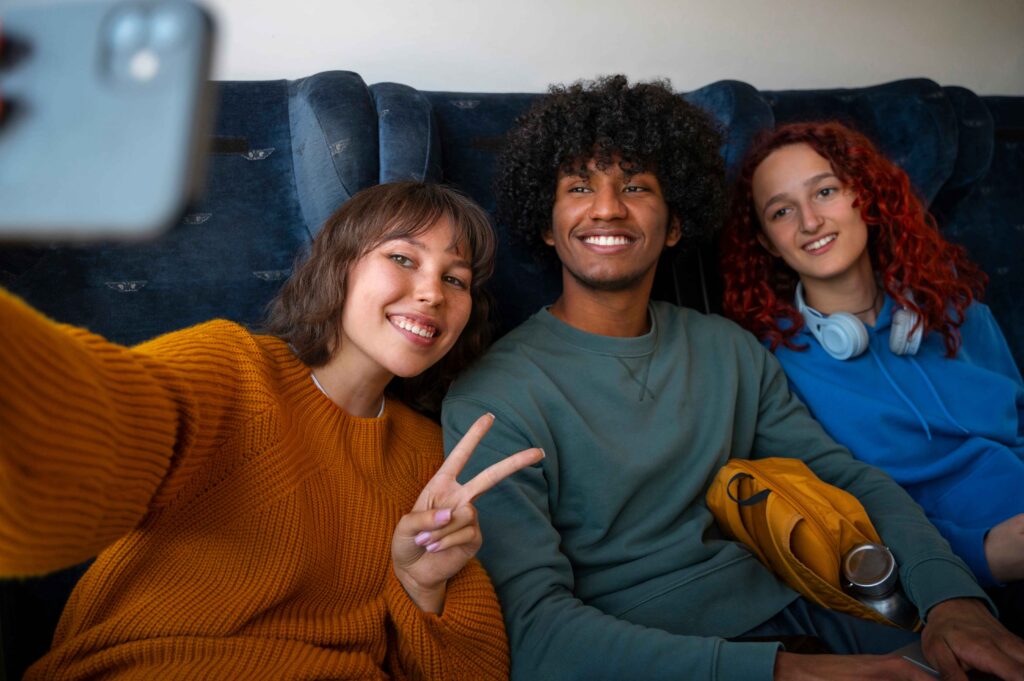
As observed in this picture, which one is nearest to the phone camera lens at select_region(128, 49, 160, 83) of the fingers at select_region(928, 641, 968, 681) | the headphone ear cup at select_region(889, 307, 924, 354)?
the fingers at select_region(928, 641, 968, 681)

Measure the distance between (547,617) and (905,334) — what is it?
964mm

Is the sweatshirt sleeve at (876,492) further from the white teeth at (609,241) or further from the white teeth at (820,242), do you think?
the white teeth at (609,241)

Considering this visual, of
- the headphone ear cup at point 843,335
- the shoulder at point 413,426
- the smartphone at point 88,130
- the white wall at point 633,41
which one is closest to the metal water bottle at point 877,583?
the headphone ear cup at point 843,335

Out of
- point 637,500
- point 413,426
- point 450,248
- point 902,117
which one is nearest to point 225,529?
point 413,426

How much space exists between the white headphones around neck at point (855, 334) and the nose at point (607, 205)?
49 centimetres

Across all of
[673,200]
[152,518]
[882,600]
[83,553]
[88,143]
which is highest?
[88,143]

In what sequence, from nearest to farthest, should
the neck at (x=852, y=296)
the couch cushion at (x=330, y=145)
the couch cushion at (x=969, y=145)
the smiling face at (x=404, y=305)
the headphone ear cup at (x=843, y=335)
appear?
the smiling face at (x=404, y=305) → the couch cushion at (x=330, y=145) → the headphone ear cup at (x=843, y=335) → the neck at (x=852, y=296) → the couch cushion at (x=969, y=145)

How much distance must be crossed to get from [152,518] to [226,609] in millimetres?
143

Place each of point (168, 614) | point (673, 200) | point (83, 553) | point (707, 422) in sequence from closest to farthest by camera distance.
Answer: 1. point (83, 553)
2. point (168, 614)
3. point (707, 422)
4. point (673, 200)

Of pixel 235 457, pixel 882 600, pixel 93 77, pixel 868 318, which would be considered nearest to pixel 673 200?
pixel 868 318

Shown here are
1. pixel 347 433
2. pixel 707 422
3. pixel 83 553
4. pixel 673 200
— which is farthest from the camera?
pixel 673 200

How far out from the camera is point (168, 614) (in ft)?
3.01

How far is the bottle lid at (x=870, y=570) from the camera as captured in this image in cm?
118

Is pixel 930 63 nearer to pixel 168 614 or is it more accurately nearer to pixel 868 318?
pixel 868 318
